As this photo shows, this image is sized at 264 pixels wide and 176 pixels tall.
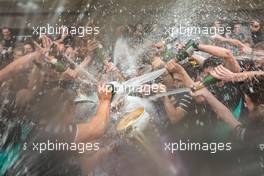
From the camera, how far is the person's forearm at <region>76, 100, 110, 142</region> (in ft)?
6.39

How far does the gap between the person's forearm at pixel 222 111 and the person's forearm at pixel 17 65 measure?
2.68ft

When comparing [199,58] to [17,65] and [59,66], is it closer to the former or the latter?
[59,66]

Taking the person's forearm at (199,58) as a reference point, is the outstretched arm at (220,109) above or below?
below

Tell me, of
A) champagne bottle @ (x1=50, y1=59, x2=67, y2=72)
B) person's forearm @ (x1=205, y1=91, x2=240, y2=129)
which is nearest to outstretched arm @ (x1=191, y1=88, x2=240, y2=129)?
person's forearm @ (x1=205, y1=91, x2=240, y2=129)

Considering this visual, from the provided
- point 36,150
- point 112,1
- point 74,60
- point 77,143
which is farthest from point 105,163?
point 112,1

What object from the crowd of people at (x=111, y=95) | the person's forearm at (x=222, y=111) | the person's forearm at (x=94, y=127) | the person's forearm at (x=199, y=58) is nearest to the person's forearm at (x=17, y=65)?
the crowd of people at (x=111, y=95)

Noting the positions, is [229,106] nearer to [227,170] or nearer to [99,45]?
[227,170]

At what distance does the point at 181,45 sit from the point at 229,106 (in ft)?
1.17

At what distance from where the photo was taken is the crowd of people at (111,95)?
6.37 ft

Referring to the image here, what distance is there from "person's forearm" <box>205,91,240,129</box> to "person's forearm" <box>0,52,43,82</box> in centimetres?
82

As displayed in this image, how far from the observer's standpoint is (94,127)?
1951 millimetres

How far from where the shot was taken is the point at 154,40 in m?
1.98

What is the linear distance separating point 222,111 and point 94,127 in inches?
23.1

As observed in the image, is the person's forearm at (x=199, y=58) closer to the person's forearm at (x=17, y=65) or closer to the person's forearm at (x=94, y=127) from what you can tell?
the person's forearm at (x=94, y=127)
